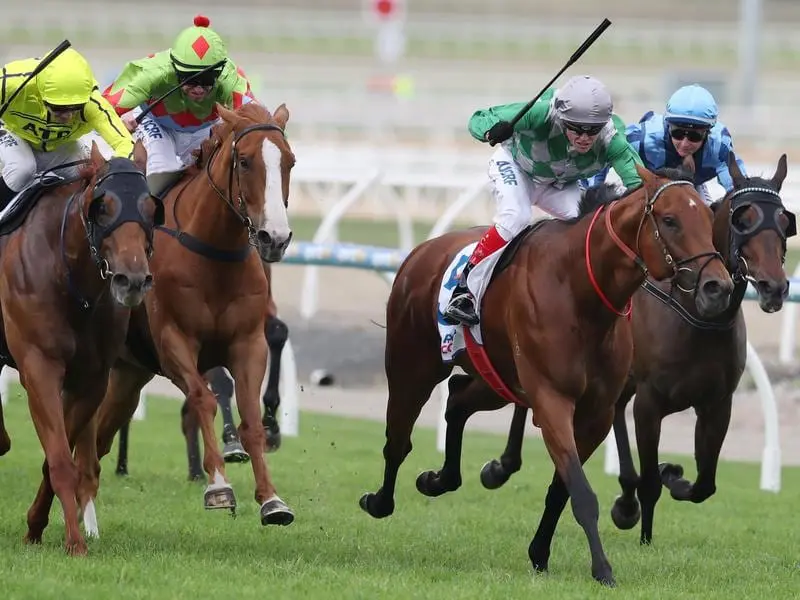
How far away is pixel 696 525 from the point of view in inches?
317

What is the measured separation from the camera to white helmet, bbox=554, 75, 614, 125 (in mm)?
6457

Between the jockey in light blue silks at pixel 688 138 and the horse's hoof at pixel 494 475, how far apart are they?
1.43m

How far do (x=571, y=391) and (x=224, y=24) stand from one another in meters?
29.0

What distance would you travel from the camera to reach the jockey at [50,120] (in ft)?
21.1

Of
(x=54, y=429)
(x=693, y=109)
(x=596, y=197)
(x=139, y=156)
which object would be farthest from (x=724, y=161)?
(x=54, y=429)

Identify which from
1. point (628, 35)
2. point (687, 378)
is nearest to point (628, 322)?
point (687, 378)

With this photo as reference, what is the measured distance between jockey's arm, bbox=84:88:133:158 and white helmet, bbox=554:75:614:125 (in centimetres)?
172

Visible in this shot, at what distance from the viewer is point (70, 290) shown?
6320 millimetres

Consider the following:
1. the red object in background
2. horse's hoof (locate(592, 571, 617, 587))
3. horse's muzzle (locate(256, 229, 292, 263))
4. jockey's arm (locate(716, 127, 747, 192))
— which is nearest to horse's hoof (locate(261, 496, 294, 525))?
horse's muzzle (locate(256, 229, 292, 263))

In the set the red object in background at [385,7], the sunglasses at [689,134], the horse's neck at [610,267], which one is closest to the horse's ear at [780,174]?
the sunglasses at [689,134]

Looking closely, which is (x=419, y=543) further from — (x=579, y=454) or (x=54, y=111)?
(x=54, y=111)

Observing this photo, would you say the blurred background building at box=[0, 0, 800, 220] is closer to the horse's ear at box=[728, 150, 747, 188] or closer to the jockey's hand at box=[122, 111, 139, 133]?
the jockey's hand at box=[122, 111, 139, 133]

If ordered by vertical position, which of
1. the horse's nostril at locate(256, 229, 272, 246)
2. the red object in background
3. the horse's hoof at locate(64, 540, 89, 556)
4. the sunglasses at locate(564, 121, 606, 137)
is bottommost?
the horse's hoof at locate(64, 540, 89, 556)

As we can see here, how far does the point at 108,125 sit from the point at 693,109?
2603mm
